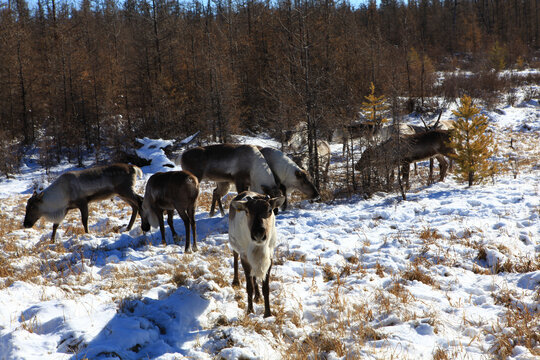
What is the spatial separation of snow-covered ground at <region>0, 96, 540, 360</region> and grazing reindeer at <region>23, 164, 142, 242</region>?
0.50 metres

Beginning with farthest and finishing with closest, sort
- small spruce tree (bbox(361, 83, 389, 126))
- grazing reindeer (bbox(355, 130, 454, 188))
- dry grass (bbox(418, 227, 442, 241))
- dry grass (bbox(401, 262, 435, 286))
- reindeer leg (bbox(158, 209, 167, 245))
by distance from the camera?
1. small spruce tree (bbox(361, 83, 389, 126))
2. grazing reindeer (bbox(355, 130, 454, 188))
3. reindeer leg (bbox(158, 209, 167, 245))
4. dry grass (bbox(418, 227, 442, 241))
5. dry grass (bbox(401, 262, 435, 286))

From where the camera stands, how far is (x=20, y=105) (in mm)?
29672

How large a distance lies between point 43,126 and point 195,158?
86.7 feet

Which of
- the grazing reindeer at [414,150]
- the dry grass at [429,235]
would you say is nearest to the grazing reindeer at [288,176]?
the grazing reindeer at [414,150]

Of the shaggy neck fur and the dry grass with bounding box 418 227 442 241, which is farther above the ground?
the shaggy neck fur

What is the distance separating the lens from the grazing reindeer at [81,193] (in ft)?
31.4

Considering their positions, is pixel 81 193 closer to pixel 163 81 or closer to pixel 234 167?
pixel 234 167

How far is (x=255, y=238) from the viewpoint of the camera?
4531mm

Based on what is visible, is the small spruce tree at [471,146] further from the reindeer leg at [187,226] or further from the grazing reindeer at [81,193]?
the grazing reindeer at [81,193]

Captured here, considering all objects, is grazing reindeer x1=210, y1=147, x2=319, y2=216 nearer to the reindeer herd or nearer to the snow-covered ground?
the reindeer herd

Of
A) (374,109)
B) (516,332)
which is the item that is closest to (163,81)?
(374,109)

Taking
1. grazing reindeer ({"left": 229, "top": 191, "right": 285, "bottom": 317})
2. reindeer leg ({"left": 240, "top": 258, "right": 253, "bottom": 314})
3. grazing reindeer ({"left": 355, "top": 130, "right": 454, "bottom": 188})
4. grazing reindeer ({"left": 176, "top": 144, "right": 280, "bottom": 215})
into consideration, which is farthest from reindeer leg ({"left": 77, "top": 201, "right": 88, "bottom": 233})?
grazing reindeer ({"left": 355, "top": 130, "right": 454, "bottom": 188})

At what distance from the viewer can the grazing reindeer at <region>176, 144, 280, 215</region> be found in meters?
10.7

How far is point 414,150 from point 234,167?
7.09 meters
